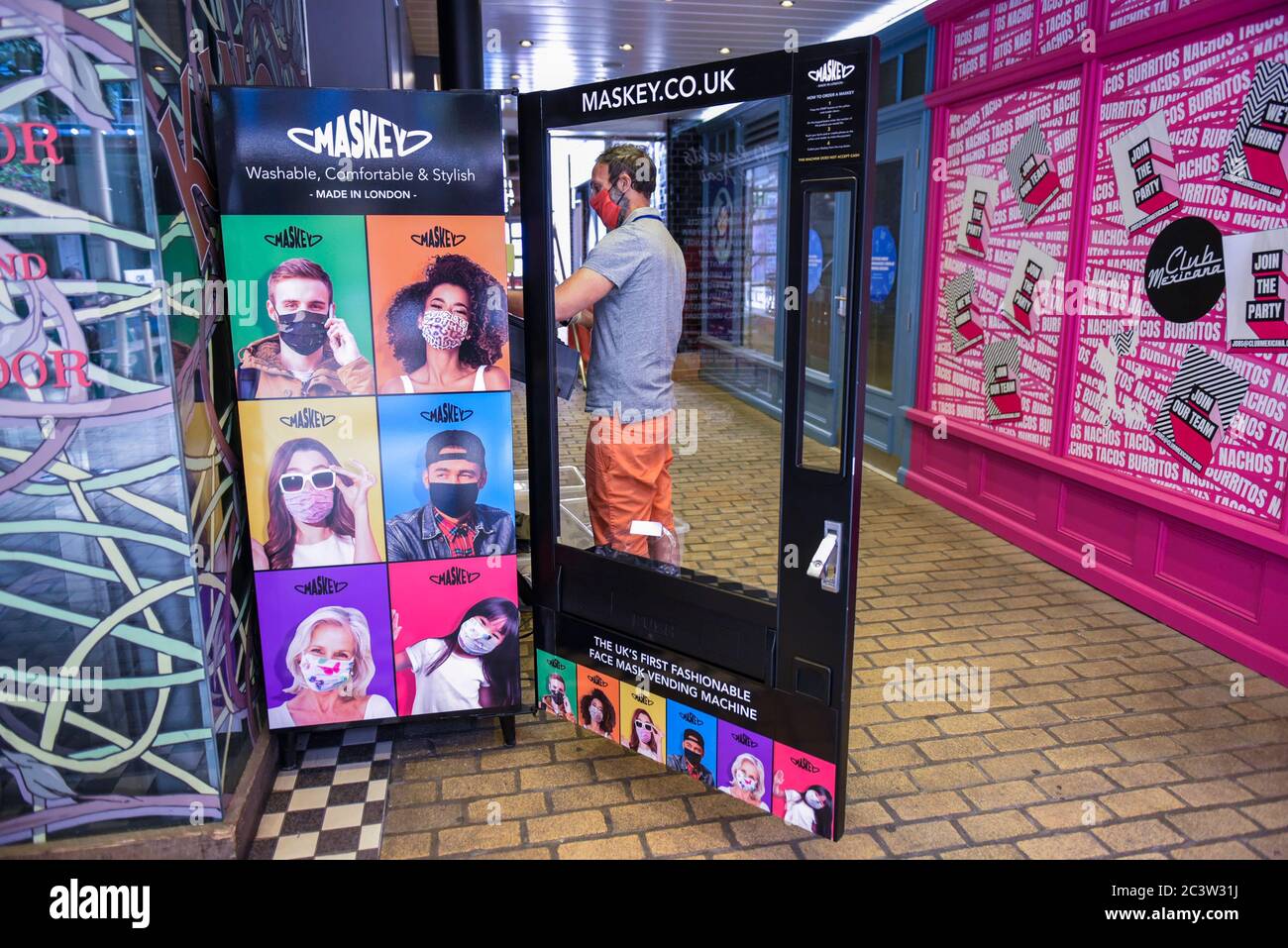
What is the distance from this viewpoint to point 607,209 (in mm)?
2836

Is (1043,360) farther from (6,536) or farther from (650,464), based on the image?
(6,536)

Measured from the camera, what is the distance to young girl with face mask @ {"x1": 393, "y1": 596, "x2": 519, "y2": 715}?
2971 mm

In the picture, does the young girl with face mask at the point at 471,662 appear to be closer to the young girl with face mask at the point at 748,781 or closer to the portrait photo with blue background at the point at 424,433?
the portrait photo with blue background at the point at 424,433

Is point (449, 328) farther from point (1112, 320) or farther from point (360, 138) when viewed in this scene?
point (1112, 320)

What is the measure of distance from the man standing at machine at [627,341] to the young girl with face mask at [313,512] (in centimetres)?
77

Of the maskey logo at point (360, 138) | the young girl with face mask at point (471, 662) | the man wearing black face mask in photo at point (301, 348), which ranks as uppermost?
the maskey logo at point (360, 138)

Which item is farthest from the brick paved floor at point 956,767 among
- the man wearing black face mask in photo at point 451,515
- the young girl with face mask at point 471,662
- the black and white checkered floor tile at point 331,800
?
the man wearing black face mask in photo at point 451,515

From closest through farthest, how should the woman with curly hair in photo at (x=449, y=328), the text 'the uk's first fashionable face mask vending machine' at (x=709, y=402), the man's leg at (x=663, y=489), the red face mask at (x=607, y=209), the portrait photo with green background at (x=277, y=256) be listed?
the text 'the uk's first fashionable face mask vending machine' at (x=709, y=402), the portrait photo with green background at (x=277, y=256), the woman with curly hair in photo at (x=449, y=328), the red face mask at (x=607, y=209), the man's leg at (x=663, y=489)

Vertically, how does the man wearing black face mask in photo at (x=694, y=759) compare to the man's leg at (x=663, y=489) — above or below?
below

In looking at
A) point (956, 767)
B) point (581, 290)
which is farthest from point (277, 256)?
point (956, 767)

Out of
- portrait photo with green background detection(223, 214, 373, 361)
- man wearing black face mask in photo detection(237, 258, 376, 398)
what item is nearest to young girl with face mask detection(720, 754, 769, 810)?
man wearing black face mask in photo detection(237, 258, 376, 398)

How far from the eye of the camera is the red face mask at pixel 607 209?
2.82 meters

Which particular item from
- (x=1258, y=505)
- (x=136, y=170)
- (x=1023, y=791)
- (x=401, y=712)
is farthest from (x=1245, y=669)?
(x=136, y=170)

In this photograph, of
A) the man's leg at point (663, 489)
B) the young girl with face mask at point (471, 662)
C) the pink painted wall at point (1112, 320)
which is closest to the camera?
the young girl with face mask at point (471, 662)
